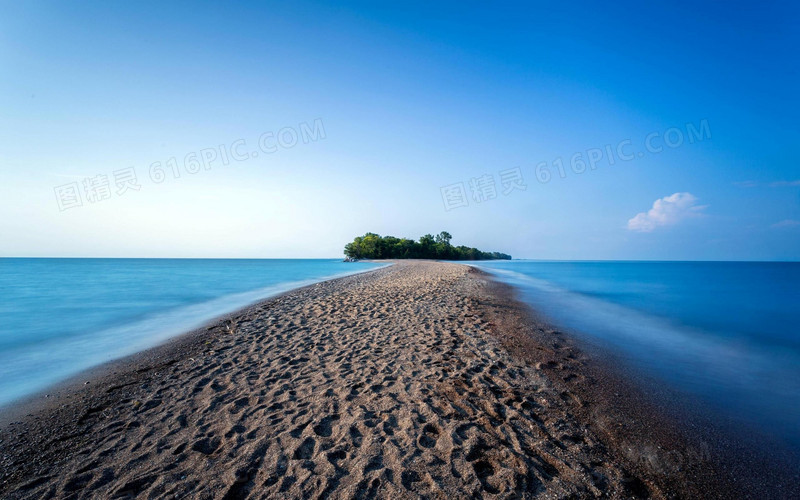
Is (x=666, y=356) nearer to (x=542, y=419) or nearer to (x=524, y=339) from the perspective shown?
(x=524, y=339)

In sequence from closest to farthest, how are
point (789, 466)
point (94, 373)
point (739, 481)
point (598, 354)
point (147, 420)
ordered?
point (739, 481)
point (789, 466)
point (147, 420)
point (94, 373)
point (598, 354)

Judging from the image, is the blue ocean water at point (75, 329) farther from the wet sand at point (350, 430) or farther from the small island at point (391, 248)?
the small island at point (391, 248)

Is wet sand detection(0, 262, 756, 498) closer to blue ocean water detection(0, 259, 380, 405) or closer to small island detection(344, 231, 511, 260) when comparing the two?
blue ocean water detection(0, 259, 380, 405)

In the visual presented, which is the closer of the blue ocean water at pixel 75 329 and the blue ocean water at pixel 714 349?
the blue ocean water at pixel 714 349

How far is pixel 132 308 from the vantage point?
A: 17094mm

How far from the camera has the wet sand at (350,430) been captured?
3.36m

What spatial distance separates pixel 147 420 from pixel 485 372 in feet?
18.3

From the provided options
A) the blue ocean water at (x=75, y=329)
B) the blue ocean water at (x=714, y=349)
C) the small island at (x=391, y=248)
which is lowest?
the blue ocean water at (x=714, y=349)

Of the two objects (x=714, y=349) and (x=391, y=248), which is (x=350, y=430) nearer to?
(x=714, y=349)

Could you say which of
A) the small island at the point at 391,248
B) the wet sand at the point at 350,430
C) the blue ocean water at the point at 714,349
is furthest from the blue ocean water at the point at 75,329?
the small island at the point at 391,248

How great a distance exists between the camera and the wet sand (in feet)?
11.0

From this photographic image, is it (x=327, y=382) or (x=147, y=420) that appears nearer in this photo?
(x=147, y=420)

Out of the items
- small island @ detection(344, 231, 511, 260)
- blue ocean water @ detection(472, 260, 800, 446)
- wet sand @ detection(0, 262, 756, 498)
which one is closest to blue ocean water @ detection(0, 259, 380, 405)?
wet sand @ detection(0, 262, 756, 498)

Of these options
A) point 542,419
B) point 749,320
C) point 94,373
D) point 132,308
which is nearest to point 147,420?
point 94,373
